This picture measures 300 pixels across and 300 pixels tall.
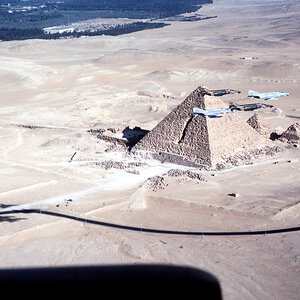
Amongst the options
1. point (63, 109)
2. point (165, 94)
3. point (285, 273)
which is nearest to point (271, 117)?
point (165, 94)

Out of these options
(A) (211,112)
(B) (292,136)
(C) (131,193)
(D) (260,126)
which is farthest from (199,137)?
(B) (292,136)

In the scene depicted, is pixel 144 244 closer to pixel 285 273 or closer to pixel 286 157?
pixel 285 273

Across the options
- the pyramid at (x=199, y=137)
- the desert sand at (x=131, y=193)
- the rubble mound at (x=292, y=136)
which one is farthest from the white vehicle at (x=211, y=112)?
the rubble mound at (x=292, y=136)

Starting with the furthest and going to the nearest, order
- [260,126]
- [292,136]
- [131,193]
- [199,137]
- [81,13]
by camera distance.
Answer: [81,13] → [260,126] → [292,136] → [199,137] → [131,193]

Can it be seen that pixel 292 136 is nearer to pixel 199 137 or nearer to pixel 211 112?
pixel 211 112

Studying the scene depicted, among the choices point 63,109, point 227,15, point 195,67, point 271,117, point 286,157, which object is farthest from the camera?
point 227,15

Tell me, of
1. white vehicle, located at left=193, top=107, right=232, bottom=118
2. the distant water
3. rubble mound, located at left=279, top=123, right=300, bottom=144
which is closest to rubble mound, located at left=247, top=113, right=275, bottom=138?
rubble mound, located at left=279, top=123, right=300, bottom=144

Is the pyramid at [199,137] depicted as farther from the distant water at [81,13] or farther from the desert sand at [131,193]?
the distant water at [81,13]
